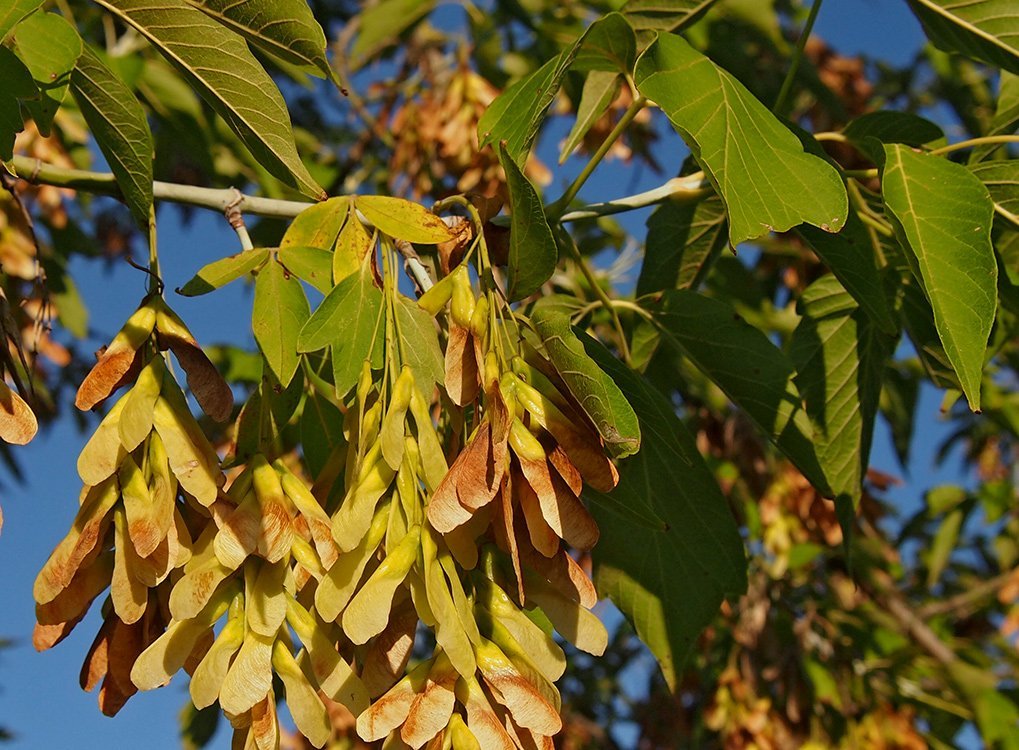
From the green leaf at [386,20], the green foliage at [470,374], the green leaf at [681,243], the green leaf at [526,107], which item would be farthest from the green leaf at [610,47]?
the green leaf at [386,20]

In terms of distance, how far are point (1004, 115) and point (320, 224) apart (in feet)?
3.07

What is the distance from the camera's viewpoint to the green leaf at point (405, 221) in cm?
94

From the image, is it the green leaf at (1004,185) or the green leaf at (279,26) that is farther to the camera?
the green leaf at (1004,185)

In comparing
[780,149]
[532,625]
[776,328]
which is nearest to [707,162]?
[780,149]

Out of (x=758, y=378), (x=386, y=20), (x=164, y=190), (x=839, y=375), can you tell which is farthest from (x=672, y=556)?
(x=386, y=20)

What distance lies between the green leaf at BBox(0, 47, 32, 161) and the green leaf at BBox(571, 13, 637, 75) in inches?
21.2

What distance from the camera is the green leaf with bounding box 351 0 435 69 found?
2.91 metres

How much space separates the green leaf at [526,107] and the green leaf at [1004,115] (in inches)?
22.1

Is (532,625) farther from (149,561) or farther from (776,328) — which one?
(776,328)

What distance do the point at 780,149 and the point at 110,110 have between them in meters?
0.61

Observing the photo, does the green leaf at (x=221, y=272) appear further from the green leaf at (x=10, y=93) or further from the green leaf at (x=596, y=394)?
the green leaf at (x=596, y=394)

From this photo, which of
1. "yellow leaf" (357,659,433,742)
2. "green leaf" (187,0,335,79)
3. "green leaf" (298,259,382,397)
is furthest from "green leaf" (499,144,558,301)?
"yellow leaf" (357,659,433,742)

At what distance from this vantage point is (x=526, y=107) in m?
0.98

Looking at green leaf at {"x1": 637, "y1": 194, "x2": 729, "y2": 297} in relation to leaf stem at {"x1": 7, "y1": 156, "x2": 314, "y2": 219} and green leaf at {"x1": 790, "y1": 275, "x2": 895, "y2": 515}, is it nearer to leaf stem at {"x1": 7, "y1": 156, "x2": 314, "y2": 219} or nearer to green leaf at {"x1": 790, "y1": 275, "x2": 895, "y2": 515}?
green leaf at {"x1": 790, "y1": 275, "x2": 895, "y2": 515}
